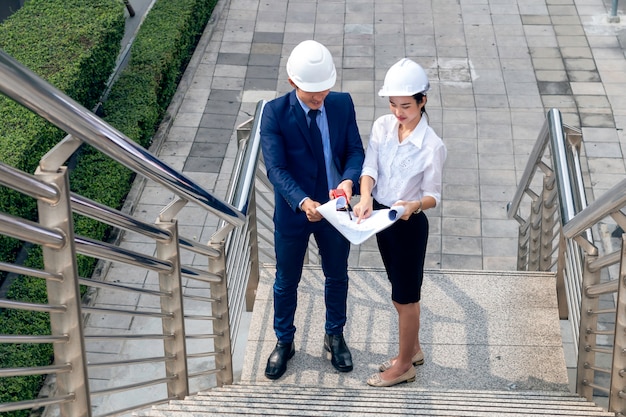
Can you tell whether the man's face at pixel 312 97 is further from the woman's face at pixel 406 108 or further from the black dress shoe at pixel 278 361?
the black dress shoe at pixel 278 361

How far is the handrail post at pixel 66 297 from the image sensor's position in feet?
7.73

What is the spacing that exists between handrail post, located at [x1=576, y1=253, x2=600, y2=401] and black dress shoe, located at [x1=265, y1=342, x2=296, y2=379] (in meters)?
1.48

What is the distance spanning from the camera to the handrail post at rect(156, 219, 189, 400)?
135 inches

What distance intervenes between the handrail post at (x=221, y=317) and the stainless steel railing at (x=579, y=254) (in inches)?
64.3

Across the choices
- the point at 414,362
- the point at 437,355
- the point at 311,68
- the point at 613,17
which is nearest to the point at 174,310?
the point at 311,68

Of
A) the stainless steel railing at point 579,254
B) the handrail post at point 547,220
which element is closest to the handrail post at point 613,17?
the stainless steel railing at point 579,254

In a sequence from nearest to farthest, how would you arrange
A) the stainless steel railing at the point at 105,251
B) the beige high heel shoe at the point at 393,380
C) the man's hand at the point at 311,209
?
1. the stainless steel railing at the point at 105,251
2. the man's hand at the point at 311,209
3. the beige high heel shoe at the point at 393,380

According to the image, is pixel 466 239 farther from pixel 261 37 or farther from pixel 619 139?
pixel 261 37

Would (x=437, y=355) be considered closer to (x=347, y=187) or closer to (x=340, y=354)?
(x=340, y=354)

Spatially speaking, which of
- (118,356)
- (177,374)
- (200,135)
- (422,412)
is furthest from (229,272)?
(200,135)

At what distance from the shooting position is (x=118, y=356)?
7.07m

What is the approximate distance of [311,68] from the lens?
406cm

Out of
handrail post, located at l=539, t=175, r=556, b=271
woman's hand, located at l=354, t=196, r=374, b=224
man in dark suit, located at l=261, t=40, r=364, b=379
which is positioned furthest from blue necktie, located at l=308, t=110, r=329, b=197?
handrail post, located at l=539, t=175, r=556, b=271

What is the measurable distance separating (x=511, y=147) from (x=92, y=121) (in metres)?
7.20
